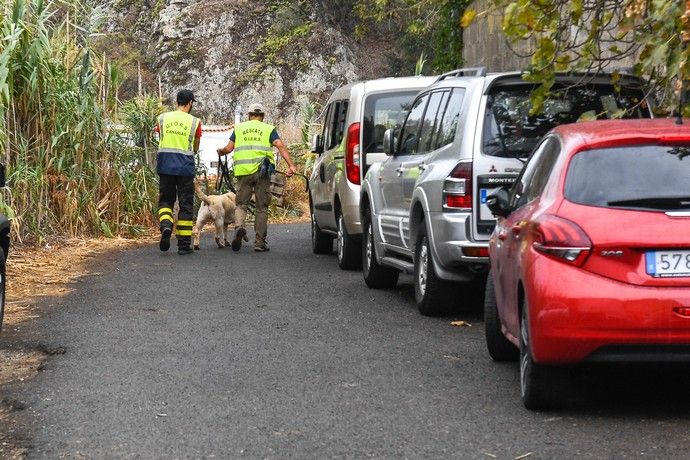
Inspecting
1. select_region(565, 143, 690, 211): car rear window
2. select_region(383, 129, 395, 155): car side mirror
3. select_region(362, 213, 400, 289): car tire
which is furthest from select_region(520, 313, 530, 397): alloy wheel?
select_region(362, 213, 400, 289): car tire

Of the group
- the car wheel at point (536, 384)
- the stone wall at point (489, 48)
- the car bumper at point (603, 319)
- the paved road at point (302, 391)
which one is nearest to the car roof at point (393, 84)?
the paved road at point (302, 391)

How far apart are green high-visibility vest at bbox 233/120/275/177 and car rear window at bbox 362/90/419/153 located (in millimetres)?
3493

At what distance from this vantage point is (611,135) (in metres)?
7.10

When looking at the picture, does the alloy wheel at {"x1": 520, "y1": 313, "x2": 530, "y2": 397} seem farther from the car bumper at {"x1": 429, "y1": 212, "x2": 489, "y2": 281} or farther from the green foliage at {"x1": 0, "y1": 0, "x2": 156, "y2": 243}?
the green foliage at {"x1": 0, "y1": 0, "x2": 156, "y2": 243}

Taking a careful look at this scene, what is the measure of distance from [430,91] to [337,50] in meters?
41.7

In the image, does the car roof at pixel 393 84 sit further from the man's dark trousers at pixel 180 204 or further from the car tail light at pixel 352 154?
the man's dark trousers at pixel 180 204

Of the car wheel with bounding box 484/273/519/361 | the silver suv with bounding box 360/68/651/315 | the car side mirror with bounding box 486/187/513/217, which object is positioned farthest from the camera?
the silver suv with bounding box 360/68/651/315

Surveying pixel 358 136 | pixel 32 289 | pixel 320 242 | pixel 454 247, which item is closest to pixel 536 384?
pixel 454 247

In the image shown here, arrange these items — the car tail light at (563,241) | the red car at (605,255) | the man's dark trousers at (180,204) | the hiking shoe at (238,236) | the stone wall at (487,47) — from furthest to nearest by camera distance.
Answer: the stone wall at (487,47) → the hiking shoe at (238,236) → the man's dark trousers at (180,204) → the car tail light at (563,241) → the red car at (605,255)

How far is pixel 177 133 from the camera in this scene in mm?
17656

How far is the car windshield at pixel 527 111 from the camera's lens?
10141 millimetres

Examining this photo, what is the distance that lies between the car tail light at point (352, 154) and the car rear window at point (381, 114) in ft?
0.31

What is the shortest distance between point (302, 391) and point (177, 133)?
33.9 ft

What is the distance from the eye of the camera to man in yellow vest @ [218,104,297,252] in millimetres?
17969
